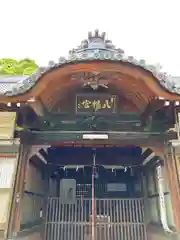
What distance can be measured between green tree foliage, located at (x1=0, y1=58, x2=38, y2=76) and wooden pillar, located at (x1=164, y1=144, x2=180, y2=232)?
9118mm

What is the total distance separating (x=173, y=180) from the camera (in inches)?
220

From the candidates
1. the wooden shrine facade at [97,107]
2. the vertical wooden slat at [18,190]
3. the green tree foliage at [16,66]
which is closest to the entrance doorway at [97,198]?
the wooden shrine facade at [97,107]

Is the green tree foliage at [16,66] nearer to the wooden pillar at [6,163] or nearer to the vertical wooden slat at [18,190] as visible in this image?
the wooden pillar at [6,163]

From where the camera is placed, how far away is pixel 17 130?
601cm

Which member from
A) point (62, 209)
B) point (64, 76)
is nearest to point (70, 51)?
point (64, 76)

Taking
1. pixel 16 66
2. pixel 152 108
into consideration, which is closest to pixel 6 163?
pixel 152 108

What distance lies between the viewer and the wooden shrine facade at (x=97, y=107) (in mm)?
5430

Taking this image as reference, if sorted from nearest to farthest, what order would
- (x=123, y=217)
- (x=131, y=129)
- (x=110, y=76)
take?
(x=110, y=76), (x=131, y=129), (x=123, y=217)

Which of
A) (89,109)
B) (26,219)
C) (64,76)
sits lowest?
(26,219)

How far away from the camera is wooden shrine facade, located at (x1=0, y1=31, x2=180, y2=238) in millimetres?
5430

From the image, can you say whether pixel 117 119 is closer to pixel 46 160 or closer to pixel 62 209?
pixel 46 160

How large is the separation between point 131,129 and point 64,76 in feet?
7.29

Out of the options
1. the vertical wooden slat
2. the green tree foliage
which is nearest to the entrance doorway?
the vertical wooden slat

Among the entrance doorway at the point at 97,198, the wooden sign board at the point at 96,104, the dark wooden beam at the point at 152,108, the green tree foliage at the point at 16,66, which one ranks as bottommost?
the entrance doorway at the point at 97,198
